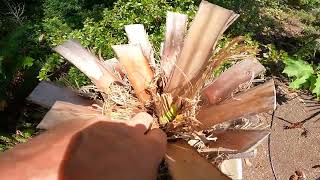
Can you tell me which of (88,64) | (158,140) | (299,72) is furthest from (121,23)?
(158,140)

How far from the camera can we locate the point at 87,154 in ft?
3.59

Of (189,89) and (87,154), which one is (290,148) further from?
(87,154)

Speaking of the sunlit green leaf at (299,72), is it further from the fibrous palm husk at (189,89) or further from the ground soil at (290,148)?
the fibrous palm husk at (189,89)

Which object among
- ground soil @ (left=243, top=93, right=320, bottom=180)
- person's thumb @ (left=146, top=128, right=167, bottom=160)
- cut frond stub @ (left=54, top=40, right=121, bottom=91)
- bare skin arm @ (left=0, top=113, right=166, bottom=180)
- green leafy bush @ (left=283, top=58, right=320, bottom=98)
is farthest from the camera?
green leafy bush @ (left=283, top=58, right=320, bottom=98)

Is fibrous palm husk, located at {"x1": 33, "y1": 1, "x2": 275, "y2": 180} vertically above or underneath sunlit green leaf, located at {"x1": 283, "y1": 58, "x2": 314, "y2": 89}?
above

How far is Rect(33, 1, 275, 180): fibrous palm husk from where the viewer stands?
1.58m

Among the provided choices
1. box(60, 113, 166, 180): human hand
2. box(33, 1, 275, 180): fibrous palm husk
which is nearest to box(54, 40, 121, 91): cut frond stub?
box(33, 1, 275, 180): fibrous palm husk

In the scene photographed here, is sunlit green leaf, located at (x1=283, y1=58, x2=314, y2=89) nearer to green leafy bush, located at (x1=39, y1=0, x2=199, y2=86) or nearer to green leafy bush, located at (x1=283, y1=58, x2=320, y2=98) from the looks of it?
green leafy bush, located at (x1=283, y1=58, x2=320, y2=98)

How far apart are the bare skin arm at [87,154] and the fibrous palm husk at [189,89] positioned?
18 cm

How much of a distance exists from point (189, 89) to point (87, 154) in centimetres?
62

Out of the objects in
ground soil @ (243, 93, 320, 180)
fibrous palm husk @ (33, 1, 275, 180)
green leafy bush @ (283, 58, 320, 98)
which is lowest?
ground soil @ (243, 93, 320, 180)

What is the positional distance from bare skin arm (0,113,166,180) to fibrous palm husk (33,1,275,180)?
0.18m

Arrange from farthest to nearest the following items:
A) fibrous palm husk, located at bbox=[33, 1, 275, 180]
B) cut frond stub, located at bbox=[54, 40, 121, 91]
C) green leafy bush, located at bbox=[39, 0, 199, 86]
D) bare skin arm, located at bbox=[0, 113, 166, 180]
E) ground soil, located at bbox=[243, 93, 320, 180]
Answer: green leafy bush, located at bbox=[39, 0, 199, 86] < ground soil, located at bbox=[243, 93, 320, 180] < cut frond stub, located at bbox=[54, 40, 121, 91] < fibrous palm husk, located at bbox=[33, 1, 275, 180] < bare skin arm, located at bbox=[0, 113, 166, 180]

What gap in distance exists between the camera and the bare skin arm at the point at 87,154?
3.21ft
